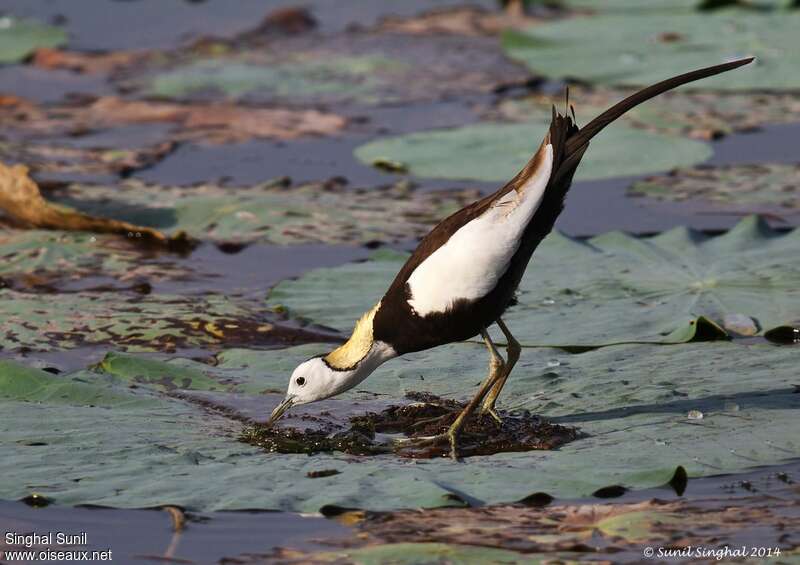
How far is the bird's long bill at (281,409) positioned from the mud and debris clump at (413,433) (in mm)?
33

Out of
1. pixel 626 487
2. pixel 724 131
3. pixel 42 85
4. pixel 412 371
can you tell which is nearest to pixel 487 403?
pixel 412 371

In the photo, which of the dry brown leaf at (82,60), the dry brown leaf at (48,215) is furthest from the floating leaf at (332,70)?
the dry brown leaf at (48,215)

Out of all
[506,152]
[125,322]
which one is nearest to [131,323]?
[125,322]

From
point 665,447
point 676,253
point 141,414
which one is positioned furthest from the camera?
point 676,253

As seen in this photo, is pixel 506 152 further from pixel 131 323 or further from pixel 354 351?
pixel 354 351

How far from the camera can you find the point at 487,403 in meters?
5.19

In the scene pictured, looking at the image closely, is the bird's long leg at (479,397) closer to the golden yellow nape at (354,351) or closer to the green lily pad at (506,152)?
the golden yellow nape at (354,351)

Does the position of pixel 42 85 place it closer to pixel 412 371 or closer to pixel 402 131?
pixel 402 131

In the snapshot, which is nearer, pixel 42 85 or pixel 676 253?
pixel 676 253

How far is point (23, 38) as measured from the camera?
13031mm

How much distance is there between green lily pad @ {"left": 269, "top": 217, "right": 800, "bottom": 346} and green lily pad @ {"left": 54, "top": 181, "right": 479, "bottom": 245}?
0.63 metres

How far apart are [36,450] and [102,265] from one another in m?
2.54

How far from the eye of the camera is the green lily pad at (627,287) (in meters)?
5.98

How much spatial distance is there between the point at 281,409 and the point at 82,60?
26.0ft
